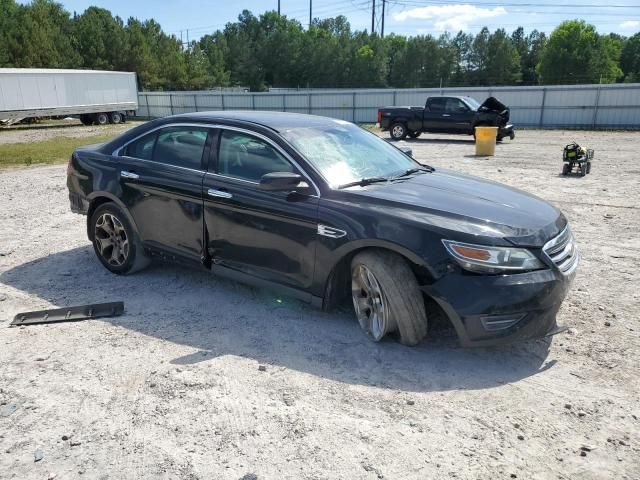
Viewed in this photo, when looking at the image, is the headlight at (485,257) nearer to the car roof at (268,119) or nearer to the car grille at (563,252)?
the car grille at (563,252)

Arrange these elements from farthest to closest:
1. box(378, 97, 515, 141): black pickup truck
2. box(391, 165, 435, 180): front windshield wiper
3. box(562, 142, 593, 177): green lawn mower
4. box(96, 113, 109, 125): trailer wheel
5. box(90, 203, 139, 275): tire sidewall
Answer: box(96, 113, 109, 125): trailer wheel < box(378, 97, 515, 141): black pickup truck < box(562, 142, 593, 177): green lawn mower < box(90, 203, 139, 275): tire sidewall < box(391, 165, 435, 180): front windshield wiper

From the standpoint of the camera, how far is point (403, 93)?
3061 cm

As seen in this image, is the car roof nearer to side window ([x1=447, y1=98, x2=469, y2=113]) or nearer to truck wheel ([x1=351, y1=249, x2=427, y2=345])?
truck wheel ([x1=351, y1=249, x2=427, y2=345])

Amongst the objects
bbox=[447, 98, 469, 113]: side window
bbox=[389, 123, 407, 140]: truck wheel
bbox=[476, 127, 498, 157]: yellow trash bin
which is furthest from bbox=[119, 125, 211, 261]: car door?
bbox=[389, 123, 407, 140]: truck wheel

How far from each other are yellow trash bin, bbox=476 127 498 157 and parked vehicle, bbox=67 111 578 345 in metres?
11.1

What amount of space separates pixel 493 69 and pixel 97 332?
84.4 m

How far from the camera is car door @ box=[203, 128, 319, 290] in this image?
4043mm

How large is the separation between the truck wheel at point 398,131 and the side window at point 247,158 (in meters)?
17.6

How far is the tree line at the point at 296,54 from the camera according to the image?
48875mm

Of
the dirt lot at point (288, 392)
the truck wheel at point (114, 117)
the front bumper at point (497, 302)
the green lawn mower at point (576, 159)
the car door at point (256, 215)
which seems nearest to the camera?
the dirt lot at point (288, 392)

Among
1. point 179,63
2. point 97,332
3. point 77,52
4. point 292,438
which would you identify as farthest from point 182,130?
point 179,63

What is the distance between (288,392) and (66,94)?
34330 millimetres

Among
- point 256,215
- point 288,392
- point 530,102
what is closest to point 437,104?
point 530,102

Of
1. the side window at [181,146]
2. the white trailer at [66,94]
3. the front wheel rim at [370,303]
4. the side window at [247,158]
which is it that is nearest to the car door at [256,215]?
the side window at [247,158]
